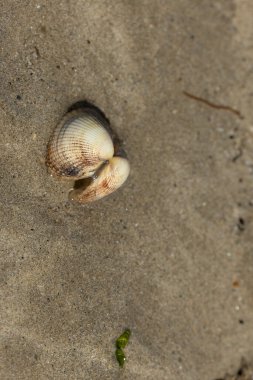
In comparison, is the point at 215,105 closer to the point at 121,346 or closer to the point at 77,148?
the point at 77,148

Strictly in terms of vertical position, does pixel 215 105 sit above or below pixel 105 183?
below

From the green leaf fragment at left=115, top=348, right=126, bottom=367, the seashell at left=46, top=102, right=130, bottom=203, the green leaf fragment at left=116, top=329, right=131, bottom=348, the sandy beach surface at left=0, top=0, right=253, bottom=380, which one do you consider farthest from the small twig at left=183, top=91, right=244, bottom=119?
the green leaf fragment at left=115, top=348, right=126, bottom=367

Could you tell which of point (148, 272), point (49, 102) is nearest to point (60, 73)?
point (49, 102)

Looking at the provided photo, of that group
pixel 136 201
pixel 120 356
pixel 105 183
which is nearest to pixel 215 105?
pixel 136 201

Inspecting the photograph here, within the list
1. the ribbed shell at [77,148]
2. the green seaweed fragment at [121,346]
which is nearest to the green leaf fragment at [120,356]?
the green seaweed fragment at [121,346]

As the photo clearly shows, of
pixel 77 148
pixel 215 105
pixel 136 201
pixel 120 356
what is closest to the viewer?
pixel 77 148

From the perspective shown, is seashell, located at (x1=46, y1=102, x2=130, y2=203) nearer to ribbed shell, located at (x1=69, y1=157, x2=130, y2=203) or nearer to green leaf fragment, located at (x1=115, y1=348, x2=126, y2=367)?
ribbed shell, located at (x1=69, y1=157, x2=130, y2=203)

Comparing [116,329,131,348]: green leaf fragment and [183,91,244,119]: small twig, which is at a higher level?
[183,91,244,119]: small twig
